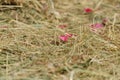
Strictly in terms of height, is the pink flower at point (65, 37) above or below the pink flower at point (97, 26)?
below

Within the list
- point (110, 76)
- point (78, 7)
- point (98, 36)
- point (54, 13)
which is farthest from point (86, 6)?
point (110, 76)

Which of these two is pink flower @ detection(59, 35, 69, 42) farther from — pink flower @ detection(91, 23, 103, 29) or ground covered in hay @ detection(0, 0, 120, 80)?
pink flower @ detection(91, 23, 103, 29)

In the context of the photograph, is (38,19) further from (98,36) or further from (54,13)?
(98,36)

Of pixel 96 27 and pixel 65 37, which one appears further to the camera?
pixel 96 27

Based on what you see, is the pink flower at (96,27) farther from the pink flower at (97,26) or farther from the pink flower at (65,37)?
the pink flower at (65,37)

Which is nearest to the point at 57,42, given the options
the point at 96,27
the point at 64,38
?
the point at 64,38

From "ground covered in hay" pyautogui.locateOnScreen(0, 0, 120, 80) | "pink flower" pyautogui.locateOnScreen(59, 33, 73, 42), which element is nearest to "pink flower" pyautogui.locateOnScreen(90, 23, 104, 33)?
"ground covered in hay" pyautogui.locateOnScreen(0, 0, 120, 80)

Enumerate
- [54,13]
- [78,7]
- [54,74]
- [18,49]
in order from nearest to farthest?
[54,74] → [18,49] → [54,13] → [78,7]

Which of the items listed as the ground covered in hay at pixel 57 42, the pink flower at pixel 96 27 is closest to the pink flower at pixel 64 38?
the ground covered in hay at pixel 57 42

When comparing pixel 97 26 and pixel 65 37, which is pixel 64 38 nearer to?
pixel 65 37
